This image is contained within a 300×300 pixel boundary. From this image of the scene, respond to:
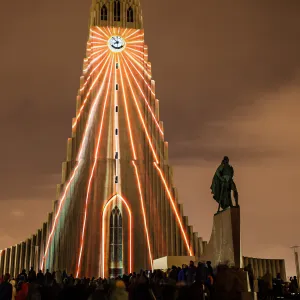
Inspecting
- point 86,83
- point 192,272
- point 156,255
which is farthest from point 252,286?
point 86,83

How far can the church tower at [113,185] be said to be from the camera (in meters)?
34.3

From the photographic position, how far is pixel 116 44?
40500mm

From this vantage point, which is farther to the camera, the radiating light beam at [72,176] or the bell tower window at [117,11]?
the bell tower window at [117,11]

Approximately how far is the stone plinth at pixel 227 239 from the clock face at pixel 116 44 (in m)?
24.7

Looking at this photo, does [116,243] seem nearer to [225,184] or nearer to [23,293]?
[225,184]

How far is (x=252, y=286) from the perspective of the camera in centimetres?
1612

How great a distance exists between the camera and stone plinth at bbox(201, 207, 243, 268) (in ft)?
56.7

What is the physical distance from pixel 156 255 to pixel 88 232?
5.47 m

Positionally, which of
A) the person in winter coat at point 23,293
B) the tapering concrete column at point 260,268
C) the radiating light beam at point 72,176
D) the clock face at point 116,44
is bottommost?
the person in winter coat at point 23,293

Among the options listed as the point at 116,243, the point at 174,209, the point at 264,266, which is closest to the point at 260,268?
the point at 264,266

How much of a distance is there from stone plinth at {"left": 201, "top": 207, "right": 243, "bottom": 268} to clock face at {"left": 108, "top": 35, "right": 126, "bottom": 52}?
24.7 m

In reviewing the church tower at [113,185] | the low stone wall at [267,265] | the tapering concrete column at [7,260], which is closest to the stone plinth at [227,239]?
the church tower at [113,185]

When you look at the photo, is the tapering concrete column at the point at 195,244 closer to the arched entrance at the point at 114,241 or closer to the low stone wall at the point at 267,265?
the low stone wall at the point at 267,265

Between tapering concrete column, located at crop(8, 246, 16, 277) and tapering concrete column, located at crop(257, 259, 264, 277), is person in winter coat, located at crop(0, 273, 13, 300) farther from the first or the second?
tapering concrete column, located at crop(257, 259, 264, 277)
